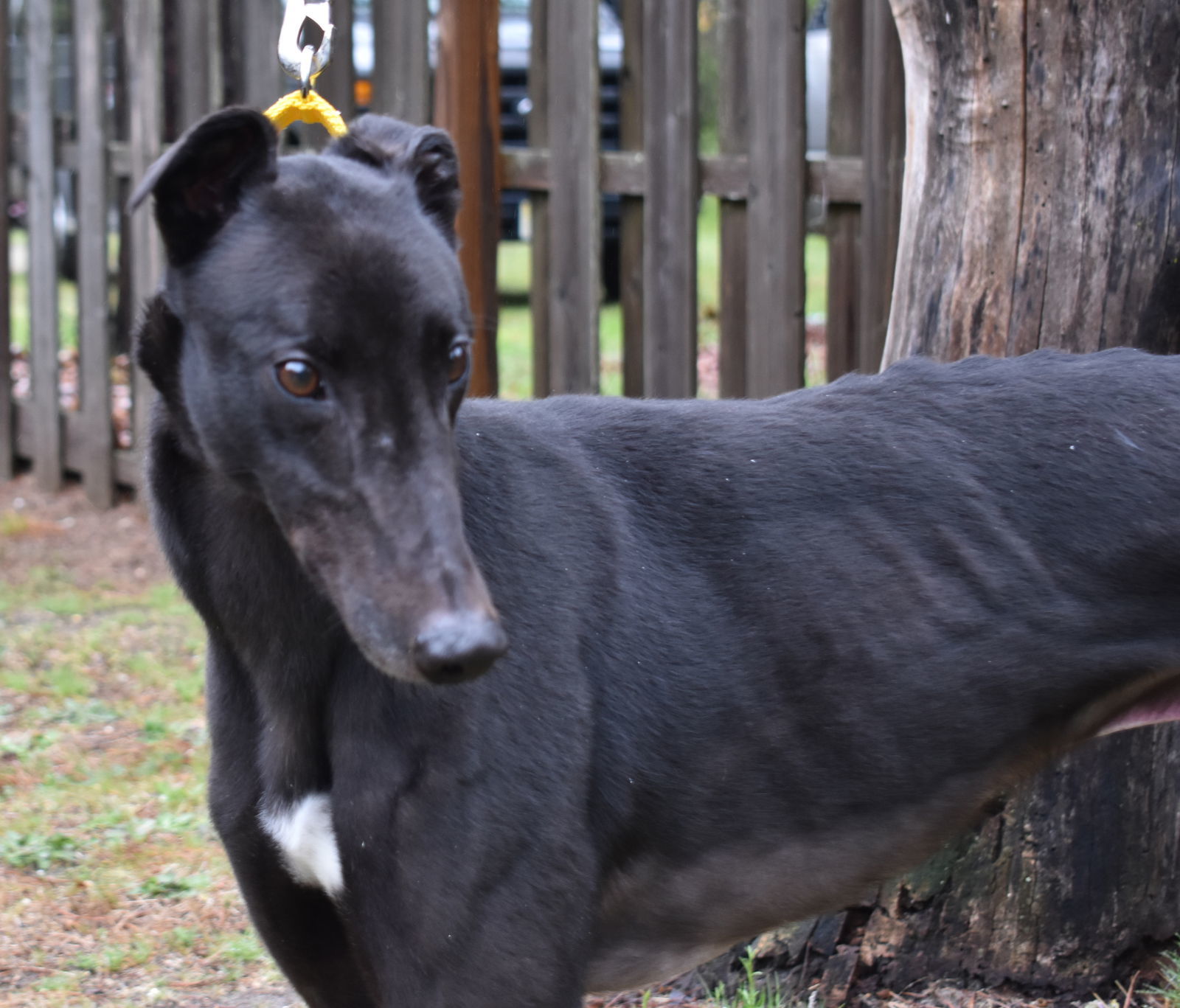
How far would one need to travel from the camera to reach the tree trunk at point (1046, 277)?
9.31 ft

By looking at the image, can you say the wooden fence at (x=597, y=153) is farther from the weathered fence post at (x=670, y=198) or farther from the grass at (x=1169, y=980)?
the grass at (x=1169, y=980)

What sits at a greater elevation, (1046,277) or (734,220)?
(734,220)

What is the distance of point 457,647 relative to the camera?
170 centimetres

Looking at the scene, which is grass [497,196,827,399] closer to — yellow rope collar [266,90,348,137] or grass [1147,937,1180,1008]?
grass [1147,937,1180,1008]

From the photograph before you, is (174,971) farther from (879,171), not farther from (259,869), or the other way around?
(879,171)

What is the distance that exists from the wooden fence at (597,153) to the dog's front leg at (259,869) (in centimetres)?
223

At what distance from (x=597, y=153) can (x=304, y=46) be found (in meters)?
2.85

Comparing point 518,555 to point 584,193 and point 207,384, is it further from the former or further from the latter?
point 584,193

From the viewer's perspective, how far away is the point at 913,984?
124 inches

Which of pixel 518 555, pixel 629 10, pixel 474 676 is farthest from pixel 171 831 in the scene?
pixel 629 10

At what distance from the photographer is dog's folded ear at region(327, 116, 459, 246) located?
213 centimetres

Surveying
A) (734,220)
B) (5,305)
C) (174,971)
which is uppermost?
(734,220)

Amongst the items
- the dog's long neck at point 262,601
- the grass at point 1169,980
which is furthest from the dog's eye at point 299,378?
the grass at point 1169,980

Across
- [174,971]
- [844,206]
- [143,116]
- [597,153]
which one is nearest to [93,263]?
[143,116]
